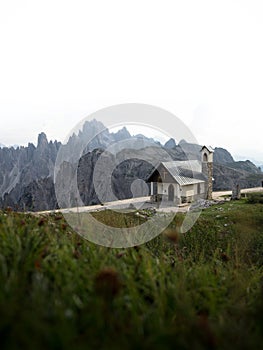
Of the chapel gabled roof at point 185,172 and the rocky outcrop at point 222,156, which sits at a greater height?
the rocky outcrop at point 222,156

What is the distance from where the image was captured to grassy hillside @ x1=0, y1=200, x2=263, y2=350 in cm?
183

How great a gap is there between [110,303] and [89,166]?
44324mm

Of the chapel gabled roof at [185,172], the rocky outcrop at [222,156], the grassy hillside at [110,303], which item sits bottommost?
the grassy hillside at [110,303]

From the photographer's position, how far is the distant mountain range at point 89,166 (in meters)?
22.4

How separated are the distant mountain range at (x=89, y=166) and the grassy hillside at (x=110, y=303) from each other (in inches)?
142

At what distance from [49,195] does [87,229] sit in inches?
1873

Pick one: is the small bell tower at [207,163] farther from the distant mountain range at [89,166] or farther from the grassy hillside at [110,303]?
the grassy hillside at [110,303]

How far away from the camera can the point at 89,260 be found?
11.9ft

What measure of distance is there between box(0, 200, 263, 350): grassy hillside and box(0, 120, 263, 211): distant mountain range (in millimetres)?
3610

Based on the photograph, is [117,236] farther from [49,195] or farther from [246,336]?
[49,195]

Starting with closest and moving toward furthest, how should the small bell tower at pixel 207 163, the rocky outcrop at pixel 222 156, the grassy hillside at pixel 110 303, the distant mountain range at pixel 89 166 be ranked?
1. the grassy hillside at pixel 110 303
2. the distant mountain range at pixel 89 166
3. the small bell tower at pixel 207 163
4. the rocky outcrop at pixel 222 156

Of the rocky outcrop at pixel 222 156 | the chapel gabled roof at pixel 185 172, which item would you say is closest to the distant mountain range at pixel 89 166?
the rocky outcrop at pixel 222 156

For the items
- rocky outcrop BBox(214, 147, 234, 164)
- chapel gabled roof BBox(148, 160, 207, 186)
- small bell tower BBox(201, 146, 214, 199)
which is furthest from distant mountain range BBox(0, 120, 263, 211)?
chapel gabled roof BBox(148, 160, 207, 186)

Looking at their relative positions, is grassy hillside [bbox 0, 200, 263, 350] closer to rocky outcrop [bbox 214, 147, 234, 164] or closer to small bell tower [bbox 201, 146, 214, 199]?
small bell tower [bbox 201, 146, 214, 199]
